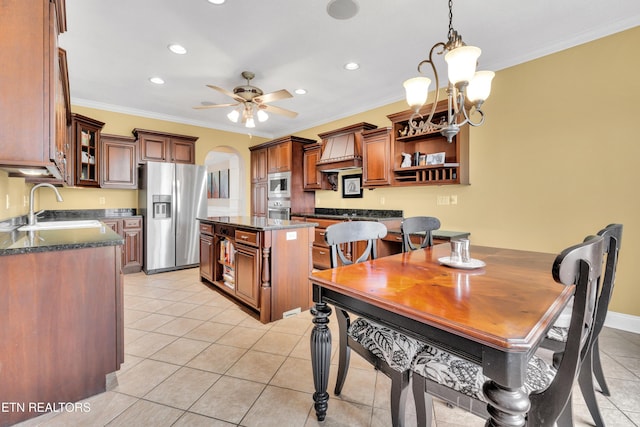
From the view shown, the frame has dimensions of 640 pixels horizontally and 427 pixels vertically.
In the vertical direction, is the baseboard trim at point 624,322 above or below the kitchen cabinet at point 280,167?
below

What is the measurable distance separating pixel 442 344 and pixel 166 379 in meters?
1.78

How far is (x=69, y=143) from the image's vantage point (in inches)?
152

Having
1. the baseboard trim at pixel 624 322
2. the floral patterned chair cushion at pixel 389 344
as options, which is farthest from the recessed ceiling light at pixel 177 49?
the baseboard trim at pixel 624 322

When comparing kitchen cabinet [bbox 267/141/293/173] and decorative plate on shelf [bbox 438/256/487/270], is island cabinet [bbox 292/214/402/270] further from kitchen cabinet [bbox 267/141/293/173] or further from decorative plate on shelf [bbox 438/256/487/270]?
decorative plate on shelf [bbox 438/256/487/270]

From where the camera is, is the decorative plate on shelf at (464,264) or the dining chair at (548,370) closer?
the dining chair at (548,370)

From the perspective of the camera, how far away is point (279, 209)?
5500 millimetres

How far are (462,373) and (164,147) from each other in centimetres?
523

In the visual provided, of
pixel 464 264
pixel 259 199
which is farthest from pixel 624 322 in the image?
pixel 259 199

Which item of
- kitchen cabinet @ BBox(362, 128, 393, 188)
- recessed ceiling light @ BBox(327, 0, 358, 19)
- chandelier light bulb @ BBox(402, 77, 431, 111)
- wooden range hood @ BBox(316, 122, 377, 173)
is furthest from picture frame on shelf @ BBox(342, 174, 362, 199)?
chandelier light bulb @ BBox(402, 77, 431, 111)

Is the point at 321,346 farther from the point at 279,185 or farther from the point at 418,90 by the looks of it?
the point at 279,185

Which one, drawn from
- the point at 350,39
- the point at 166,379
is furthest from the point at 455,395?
the point at 350,39

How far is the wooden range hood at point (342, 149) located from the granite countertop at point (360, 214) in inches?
29.0

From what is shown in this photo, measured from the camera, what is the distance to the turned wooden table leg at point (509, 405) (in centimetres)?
77

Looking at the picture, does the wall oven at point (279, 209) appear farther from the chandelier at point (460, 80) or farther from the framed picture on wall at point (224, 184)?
the chandelier at point (460, 80)
